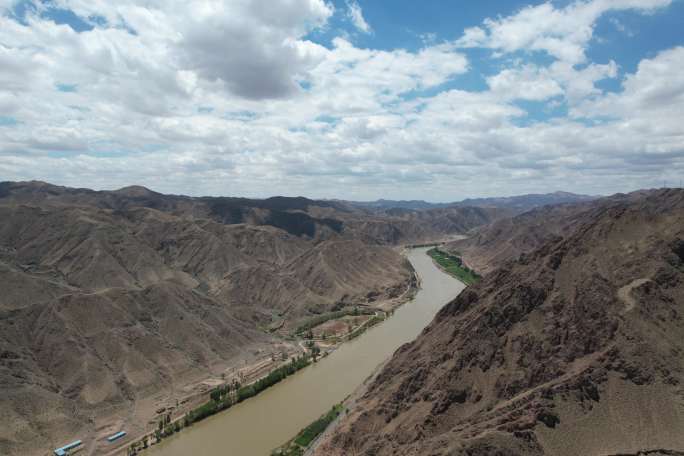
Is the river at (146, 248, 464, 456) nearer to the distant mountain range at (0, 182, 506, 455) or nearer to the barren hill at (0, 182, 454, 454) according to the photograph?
the barren hill at (0, 182, 454, 454)

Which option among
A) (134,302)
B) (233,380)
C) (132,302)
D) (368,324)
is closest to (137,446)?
(233,380)

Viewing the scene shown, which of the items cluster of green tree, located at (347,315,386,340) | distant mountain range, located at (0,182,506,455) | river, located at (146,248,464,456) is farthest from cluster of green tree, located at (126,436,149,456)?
cluster of green tree, located at (347,315,386,340)

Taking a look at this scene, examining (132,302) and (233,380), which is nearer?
(233,380)

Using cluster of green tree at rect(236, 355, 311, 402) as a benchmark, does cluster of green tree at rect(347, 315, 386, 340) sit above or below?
above

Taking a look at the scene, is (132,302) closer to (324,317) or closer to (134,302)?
(134,302)

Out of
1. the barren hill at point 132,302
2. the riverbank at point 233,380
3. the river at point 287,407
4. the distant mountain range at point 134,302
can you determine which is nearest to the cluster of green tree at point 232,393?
the riverbank at point 233,380

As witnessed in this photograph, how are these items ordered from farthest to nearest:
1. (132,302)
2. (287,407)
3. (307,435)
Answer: (132,302)
(287,407)
(307,435)

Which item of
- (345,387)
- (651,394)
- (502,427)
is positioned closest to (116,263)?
(345,387)
